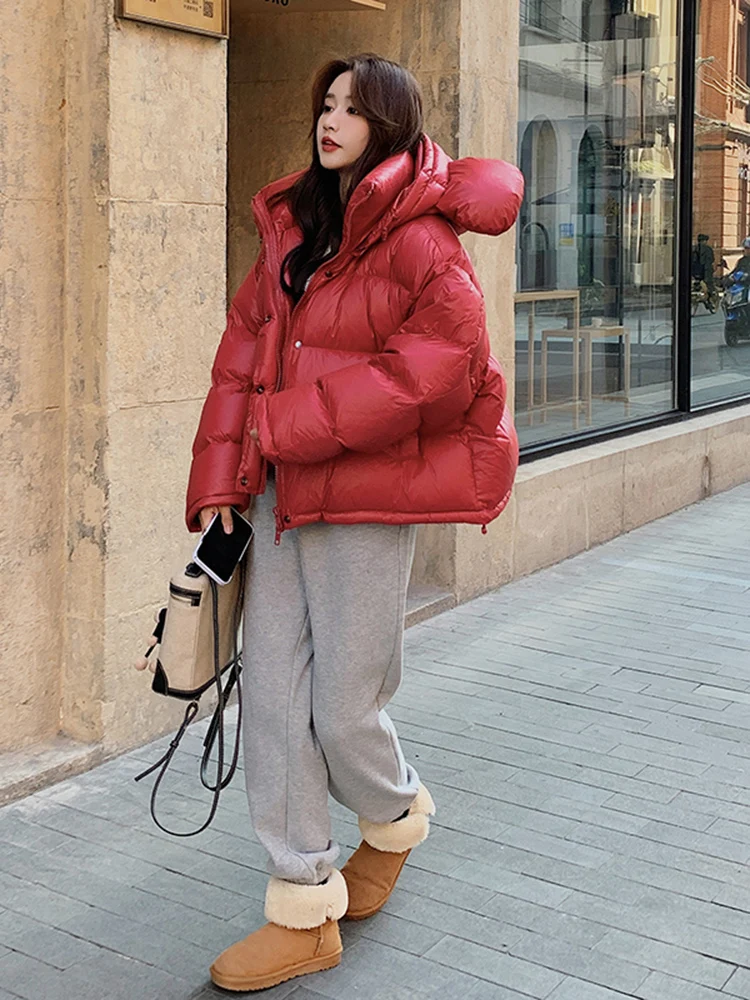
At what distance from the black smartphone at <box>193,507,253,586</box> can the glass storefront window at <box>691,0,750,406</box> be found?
7.56 meters

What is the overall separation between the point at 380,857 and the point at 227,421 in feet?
3.91

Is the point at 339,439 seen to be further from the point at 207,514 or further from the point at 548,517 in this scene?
the point at 548,517

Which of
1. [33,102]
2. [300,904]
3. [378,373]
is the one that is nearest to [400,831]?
[300,904]

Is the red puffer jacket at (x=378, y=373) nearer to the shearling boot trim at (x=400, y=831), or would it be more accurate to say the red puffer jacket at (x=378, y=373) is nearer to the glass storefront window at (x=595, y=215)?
the shearling boot trim at (x=400, y=831)

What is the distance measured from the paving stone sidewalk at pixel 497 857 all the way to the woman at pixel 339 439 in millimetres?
280

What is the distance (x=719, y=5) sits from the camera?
10.6m

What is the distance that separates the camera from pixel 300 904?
3361mm

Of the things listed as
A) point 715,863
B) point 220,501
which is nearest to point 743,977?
point 715,863

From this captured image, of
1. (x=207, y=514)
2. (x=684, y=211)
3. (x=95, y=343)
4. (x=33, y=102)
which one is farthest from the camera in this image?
(x=684, y=211)

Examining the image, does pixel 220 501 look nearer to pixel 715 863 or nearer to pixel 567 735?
pixel 715 863

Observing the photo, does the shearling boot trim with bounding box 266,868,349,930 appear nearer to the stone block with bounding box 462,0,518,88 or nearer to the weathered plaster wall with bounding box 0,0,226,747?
the weathered plaster wall with bounding box 0,0,226,747

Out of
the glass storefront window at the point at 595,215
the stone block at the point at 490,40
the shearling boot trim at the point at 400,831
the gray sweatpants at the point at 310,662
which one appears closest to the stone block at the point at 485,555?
the glass storefront window at the point at 595,215

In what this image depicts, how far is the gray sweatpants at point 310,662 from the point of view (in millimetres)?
3316

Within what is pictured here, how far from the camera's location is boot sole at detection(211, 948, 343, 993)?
3.33 m
